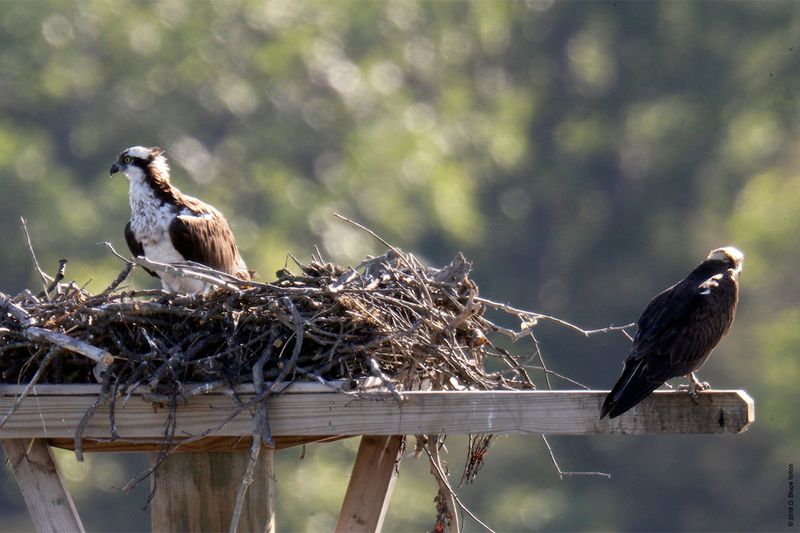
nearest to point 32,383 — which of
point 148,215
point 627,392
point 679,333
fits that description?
point 627,392

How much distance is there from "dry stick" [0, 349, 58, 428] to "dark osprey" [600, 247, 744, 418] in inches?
68.0

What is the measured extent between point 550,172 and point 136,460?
7.10 m

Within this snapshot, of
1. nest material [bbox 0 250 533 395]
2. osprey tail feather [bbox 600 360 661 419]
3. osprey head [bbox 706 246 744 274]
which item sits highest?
osprey head [bbox 706 246 744 274]

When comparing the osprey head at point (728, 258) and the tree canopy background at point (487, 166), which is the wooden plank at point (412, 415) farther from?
the tree canopy background at point (487, 166)

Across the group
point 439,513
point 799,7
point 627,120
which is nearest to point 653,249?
point 627,120

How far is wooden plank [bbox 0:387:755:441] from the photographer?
3.86m

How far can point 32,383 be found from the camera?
4.01 metres

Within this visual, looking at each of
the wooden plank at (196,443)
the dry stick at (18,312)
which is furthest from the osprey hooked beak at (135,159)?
the wooden plank at (196,443)

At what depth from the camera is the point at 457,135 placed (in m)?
16.8

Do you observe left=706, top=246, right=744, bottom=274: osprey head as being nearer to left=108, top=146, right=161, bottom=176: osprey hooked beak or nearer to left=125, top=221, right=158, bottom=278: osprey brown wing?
left=125, top=221, right=158, bottom=278: osprey brown wing

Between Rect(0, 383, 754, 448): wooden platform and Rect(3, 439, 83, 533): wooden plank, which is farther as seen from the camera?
Rect(3, 439, 83, 533): wooden plank

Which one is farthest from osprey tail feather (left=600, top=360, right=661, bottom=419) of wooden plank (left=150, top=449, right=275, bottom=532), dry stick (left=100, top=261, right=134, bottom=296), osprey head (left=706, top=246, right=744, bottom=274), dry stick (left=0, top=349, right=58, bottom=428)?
dry stick (left=100, top=261, right=134, bottom=296)

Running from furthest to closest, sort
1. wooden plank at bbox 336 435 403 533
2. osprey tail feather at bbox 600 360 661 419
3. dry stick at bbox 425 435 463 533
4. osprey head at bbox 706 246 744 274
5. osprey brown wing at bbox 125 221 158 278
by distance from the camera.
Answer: osprey brown wing at bbox 125 221 158 278 → osprey head at bbox 706 246 744 274 → dry stick at bbox 425 435 463 533 → wooden plank at bbox 336 435 403 533 → osprey tail feather at bbox 600 360 661 419

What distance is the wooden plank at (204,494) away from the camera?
4.21 m
